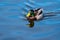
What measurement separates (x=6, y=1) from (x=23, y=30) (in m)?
4.05

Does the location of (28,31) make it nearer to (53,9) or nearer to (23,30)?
(23,30)

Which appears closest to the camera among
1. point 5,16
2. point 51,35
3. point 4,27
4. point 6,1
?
point 51,35

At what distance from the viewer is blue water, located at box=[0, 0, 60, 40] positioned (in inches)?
351

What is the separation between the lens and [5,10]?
38.7 feet

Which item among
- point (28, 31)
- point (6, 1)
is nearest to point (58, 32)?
point (28, 31)

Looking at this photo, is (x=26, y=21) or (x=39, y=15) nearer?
(x=26, y=21)

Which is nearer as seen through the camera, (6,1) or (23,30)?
(23,30)

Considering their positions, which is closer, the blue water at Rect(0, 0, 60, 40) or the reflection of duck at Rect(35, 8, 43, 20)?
the blue water at Rect(0, 0, 60, 40)

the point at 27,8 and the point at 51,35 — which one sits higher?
the point at 27,8

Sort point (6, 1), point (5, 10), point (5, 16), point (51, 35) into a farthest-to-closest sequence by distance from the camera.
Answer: point (6, 1), point (5, 10), point (5, 16), point (51, 35)

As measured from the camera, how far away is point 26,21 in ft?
35.3

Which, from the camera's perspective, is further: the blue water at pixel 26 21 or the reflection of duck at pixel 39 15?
the reflection of duck at pixel 39 15

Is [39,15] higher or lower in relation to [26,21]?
higher

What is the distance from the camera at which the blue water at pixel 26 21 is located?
29.2ft
